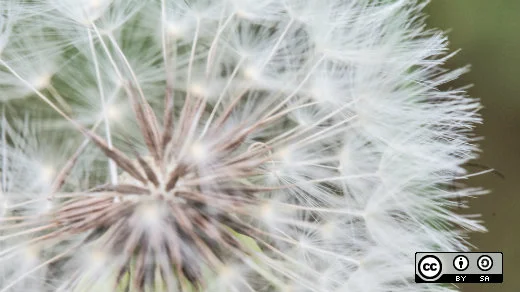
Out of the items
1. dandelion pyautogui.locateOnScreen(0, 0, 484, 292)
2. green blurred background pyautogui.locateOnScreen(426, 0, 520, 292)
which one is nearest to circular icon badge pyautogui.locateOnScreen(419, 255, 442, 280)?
dandelion pyautogui.locateOnScreen(0, 0, 484, 292)

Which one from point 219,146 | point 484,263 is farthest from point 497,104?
point 219,146

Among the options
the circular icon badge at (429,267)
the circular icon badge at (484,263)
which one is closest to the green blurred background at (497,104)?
the circular icon badge at (484,263)

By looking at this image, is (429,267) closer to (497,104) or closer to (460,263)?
(460,263)

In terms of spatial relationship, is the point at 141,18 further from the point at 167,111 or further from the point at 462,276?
the point at 462,276

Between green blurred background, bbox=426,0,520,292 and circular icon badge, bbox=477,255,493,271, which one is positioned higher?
green blurred background, bbox=426,0,520,292

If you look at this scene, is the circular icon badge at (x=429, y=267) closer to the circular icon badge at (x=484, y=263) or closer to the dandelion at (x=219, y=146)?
the dandelion at (x=219, y=146)

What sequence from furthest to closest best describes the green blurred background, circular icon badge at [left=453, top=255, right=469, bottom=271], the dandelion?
the green blurred background → circular icon badge at [left=453, top=255, right=469, bottom=271] → the dandelion

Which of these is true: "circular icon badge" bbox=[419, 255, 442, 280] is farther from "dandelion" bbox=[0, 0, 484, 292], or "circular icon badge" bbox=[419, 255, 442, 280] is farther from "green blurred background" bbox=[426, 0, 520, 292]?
"green blurred background" bbox=[426, 0, 520, 292]
